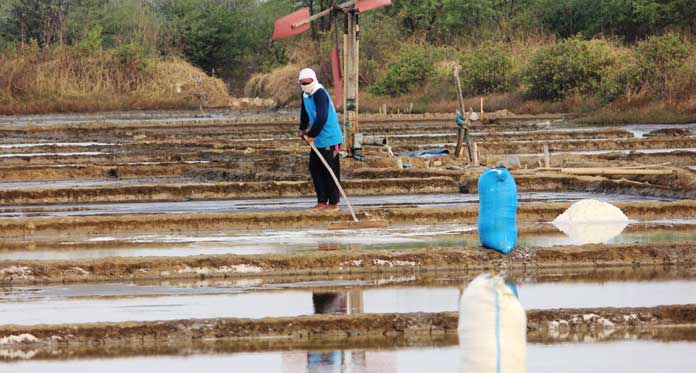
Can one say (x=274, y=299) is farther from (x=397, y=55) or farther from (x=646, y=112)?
(x=397, y=55)

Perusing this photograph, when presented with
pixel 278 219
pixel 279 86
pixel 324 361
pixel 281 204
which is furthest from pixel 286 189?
pixel 279 86

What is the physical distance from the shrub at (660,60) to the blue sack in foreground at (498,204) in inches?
1318

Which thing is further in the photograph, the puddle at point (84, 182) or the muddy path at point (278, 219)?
the puddle at point (84, 182)

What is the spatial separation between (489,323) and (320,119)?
39.8 feet

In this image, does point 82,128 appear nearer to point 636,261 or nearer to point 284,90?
point 284,90

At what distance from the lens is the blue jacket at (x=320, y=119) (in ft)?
58.4

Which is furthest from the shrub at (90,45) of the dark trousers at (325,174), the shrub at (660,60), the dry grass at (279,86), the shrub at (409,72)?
the dark trousers at (325,174)

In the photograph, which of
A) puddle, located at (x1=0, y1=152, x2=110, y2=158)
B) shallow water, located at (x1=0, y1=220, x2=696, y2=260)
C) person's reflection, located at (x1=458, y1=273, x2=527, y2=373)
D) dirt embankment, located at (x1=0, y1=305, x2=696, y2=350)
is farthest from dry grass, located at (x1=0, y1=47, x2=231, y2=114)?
person's reflection, located at (x1=458, y1=273, x2=527, y2=373)

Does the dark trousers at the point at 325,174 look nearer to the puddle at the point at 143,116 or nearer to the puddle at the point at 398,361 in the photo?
the puddle at the point at 398,361

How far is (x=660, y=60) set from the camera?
4756 cm

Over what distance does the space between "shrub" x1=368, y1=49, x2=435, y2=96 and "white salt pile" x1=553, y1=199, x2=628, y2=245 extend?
1886 inches

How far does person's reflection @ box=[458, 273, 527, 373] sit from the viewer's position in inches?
226

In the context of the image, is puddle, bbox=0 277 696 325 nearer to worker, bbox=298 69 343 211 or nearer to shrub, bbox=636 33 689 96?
worker, bbox=298 69 343 211

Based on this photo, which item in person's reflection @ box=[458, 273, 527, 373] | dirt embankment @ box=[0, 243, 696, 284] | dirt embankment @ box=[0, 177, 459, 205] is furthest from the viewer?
dirt embankment @ box=[0, 177, 459, 205]
